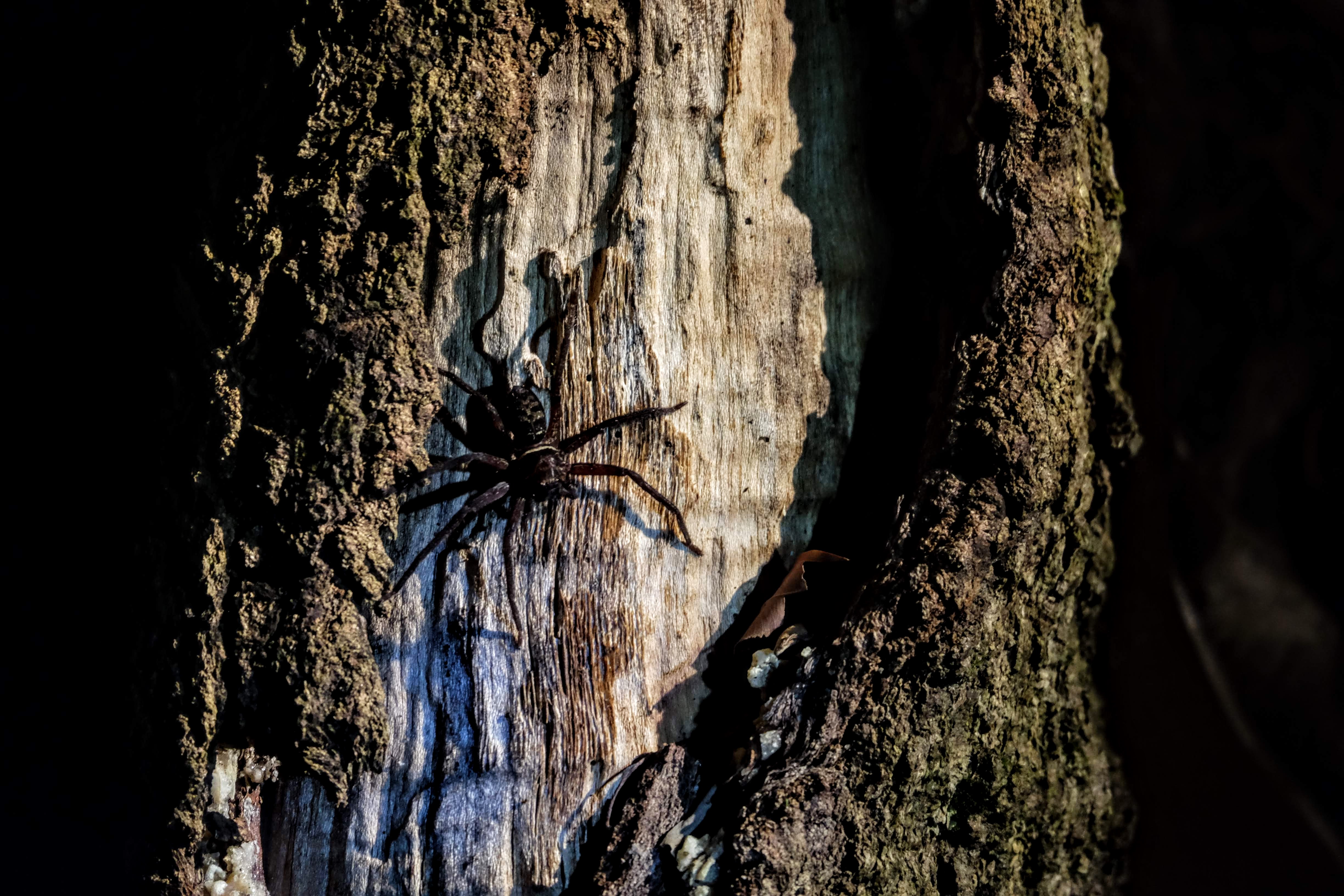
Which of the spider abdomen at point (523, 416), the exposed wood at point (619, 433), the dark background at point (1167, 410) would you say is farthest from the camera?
the dark background at point (1167, 410)

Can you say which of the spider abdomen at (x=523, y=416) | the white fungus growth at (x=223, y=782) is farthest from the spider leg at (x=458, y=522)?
the white fungus growth at (x=223, y=782)

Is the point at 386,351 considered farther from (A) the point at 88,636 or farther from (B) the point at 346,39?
(A) the point at 88,636

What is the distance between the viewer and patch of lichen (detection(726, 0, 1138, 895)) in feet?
4.60

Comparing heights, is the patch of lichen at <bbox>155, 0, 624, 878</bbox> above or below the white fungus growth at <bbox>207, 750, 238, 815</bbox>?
above

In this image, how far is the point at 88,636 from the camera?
75.9 inches

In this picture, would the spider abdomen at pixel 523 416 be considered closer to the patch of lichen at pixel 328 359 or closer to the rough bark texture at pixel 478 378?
the rough bark texture at pixel 478 378

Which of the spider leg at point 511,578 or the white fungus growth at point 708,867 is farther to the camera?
the spider leg at point 511,578

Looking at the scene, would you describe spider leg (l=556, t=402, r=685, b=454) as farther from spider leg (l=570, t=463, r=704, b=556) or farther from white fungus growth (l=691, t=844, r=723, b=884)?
white fungus growth (l=691, t=844, r=723, b=884)

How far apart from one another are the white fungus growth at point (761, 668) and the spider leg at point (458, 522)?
602mm

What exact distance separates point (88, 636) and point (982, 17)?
247cm

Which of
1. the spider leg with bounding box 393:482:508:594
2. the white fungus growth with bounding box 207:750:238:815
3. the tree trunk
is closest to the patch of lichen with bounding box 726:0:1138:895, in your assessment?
the tree trunk

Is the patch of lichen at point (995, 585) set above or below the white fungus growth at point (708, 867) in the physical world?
above

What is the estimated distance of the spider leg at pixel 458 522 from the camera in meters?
1.53

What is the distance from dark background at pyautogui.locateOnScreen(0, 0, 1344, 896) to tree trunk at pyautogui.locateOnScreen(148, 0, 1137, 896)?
25 cm
